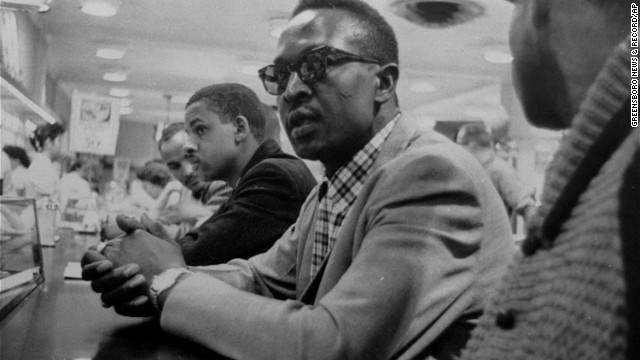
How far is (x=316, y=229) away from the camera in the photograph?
123 centimetres

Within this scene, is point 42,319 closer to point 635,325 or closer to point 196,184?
point 635,325

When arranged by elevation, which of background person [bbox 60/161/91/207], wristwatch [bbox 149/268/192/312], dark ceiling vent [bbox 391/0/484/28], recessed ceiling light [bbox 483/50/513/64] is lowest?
background person [bbox 60/161/91/207]

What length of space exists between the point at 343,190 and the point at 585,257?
2.77 ft

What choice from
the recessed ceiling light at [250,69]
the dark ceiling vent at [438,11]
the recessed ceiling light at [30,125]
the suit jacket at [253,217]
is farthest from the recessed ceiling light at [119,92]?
the suit jacket at [253,217]

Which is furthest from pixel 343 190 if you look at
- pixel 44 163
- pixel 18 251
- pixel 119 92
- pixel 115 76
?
pixel 119 92

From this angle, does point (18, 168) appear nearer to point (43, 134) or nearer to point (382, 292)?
point (43, 134)

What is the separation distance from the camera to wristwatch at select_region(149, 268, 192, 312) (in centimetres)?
101

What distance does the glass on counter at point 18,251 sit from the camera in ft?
4.09

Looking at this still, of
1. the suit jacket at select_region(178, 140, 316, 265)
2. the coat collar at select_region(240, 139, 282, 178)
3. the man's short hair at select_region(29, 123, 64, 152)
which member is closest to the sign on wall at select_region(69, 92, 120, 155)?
the man's short hair at select_region(29, 123, 64, 152)

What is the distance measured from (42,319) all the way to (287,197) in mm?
825

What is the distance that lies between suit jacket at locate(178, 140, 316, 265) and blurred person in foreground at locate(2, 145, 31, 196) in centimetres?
175

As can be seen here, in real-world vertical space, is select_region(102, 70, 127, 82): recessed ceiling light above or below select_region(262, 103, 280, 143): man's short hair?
below

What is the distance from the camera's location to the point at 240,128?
2248mm

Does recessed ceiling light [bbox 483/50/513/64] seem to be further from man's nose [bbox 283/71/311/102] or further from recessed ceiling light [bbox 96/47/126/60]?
man's nose [bbox 283/71/311/102]
